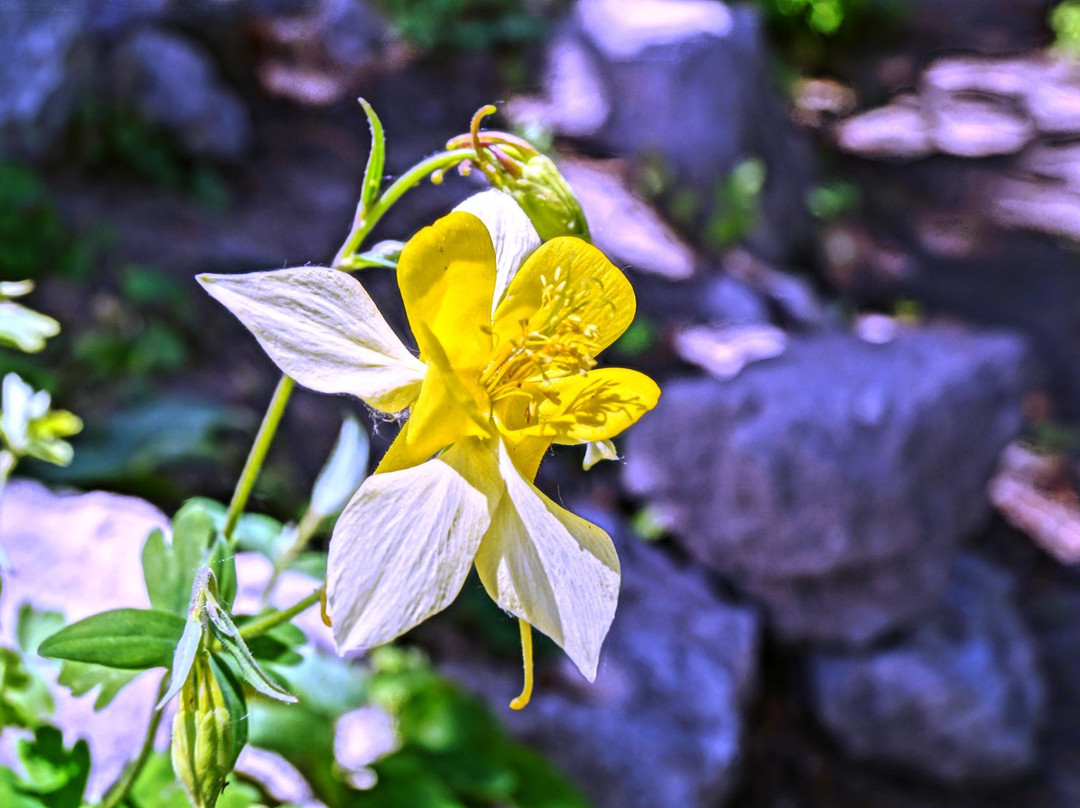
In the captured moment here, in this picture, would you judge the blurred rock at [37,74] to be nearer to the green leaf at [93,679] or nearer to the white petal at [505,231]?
the green leaf at [93,679]

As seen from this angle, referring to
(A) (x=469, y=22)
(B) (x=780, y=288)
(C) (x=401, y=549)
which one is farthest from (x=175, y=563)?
(A) (x=469, y=22)

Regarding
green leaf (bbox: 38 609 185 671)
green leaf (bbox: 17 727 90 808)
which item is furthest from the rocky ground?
green leaf (bbox: 38 609 185 671)

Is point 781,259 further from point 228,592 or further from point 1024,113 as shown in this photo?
point 228,592

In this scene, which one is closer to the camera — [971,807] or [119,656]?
[119,656]

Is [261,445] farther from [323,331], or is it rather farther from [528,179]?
[528,179]

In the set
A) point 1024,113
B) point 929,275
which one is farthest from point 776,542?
point 1024,113

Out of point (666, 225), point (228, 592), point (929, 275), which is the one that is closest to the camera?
point (228, 592)

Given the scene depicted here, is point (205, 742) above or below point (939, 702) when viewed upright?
above
